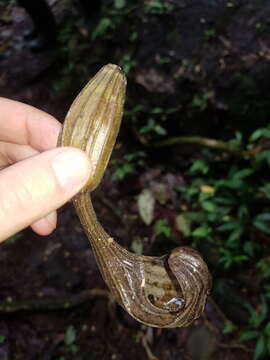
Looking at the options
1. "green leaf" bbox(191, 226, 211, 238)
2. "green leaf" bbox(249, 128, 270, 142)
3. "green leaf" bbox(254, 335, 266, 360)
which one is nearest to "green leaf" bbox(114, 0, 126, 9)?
"green leaf" bbox(249, 128, 270, 142)

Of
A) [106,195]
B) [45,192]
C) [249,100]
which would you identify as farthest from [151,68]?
[45,192]

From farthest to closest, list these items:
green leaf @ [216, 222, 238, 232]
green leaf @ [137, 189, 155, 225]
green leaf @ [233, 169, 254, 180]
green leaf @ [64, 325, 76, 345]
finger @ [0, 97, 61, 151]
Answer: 1. green leaf @ [137, 189, 155, 225]
2. green leaf @ [233, 169, 254, 180]
3. green leaf @ [216, 222, 238, 232]
4. green leaf @ [64, 325, 76, 345]
5. finger @ [0, 97, 61, 151]

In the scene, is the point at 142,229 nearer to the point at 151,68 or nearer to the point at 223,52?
the point at 151,68

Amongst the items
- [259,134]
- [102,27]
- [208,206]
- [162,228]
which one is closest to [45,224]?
[162,228]

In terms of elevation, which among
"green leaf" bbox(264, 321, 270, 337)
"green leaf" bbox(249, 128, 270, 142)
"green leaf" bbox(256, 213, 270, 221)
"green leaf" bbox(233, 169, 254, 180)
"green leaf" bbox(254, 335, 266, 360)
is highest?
"green leaf" bbox(249, 128, 270, 142)

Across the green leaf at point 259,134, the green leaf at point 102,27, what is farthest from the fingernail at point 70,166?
the green leaf at point 102,27

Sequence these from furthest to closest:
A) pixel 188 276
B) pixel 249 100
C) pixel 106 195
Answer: pixel 106 195
pixel 249 100
pixel 188 276

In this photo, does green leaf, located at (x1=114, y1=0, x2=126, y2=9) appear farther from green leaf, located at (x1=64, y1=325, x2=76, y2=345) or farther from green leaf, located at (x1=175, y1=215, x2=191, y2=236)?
green leaf, located at (x1=64, y1=325, x2=76, y2=345)
